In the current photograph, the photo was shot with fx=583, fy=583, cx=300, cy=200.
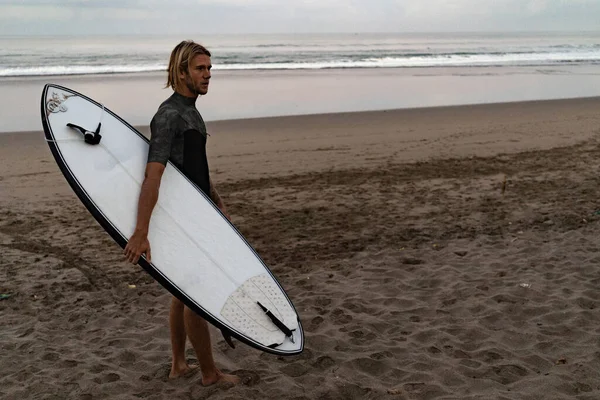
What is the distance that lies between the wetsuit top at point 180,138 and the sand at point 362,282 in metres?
1.28

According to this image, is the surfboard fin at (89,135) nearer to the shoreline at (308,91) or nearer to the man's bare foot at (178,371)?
the man's bare foot at (178,371)

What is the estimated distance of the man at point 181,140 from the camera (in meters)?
2.73

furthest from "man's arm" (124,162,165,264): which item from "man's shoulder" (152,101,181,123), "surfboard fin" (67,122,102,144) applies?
"surfboard fin" (67,122,102,144)

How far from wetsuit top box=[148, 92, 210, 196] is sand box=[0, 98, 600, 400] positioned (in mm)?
1280

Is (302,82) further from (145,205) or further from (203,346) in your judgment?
(145,205)

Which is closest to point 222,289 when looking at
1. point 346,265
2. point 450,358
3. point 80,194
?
point 80,194

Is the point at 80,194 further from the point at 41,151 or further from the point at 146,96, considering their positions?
the point at 146,96

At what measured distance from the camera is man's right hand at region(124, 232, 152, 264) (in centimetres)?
270

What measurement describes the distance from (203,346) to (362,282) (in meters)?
1.98

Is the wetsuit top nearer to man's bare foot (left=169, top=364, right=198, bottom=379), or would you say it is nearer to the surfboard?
the surfboard

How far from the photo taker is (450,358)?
358 centimetres

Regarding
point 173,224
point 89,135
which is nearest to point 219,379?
point 173,224

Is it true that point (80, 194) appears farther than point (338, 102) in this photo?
No

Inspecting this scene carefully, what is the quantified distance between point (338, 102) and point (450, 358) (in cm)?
1337
